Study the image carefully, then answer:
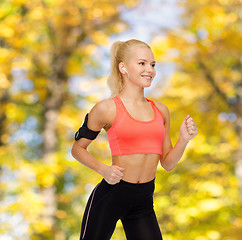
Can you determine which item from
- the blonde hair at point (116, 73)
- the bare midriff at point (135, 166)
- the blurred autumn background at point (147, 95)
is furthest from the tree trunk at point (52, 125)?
the bare midriff at point (135, 166)

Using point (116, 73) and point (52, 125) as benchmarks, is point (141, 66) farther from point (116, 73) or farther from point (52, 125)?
point (52, 125)

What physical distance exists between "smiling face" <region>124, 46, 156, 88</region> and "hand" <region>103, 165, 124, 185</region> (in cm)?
47

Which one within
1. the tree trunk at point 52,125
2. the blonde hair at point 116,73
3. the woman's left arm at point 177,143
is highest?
the tree trunk at point 52,125

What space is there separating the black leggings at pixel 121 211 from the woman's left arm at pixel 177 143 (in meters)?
0.19

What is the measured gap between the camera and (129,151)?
6.01 ft

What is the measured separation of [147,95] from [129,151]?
438 cm

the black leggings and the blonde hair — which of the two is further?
the blonde hair

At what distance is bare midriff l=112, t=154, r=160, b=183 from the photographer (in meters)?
1.84

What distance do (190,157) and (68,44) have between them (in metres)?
3.17

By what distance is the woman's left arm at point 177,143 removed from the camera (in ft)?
6.22

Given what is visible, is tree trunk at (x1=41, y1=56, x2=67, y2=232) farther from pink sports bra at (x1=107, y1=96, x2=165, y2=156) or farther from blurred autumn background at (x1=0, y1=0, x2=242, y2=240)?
pink sports bra at (x1=107, y1=96, x2=165, y2=156)

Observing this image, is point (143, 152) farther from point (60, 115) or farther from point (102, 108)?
point (60, 115)

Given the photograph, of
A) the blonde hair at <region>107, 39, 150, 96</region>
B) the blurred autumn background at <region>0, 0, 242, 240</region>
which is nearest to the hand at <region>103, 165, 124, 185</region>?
the blonde hair at <region>107, 39, 150, 96</region>

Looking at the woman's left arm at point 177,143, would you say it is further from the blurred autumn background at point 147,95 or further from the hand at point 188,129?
the blurred autumn background at point 147,95
